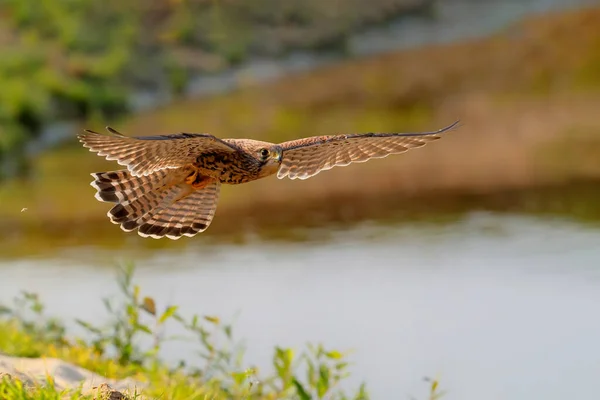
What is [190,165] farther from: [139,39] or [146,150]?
[139,39]

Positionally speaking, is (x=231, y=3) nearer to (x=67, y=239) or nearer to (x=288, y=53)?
(x=288, y=53)

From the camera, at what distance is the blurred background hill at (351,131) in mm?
7055

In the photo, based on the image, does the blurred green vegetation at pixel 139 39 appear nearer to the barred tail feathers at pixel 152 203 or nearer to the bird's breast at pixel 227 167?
the barred tail feathers at pixel 152 203

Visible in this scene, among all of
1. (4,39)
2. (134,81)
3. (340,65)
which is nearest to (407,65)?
(340,65)

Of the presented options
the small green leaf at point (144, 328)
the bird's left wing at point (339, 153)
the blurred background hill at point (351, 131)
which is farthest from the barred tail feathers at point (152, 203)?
the blurred background hill at point (351, 131)

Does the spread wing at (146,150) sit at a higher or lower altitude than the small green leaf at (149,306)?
higher

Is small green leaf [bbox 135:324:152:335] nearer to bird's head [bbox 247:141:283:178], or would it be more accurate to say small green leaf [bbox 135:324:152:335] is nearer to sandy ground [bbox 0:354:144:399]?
sandy ground [bbox 0:354:144:399]

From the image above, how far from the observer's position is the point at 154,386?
473 cm

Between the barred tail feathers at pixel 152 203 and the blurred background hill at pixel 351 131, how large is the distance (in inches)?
74.1

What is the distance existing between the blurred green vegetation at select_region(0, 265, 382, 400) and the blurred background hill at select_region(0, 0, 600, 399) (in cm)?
97

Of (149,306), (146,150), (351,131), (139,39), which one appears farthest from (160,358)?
(139,39)

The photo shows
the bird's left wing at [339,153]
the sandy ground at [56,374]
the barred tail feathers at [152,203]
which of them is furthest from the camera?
the bird's left wing at [339,153]

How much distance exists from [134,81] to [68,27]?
1.01 metres

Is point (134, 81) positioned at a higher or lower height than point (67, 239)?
higher
